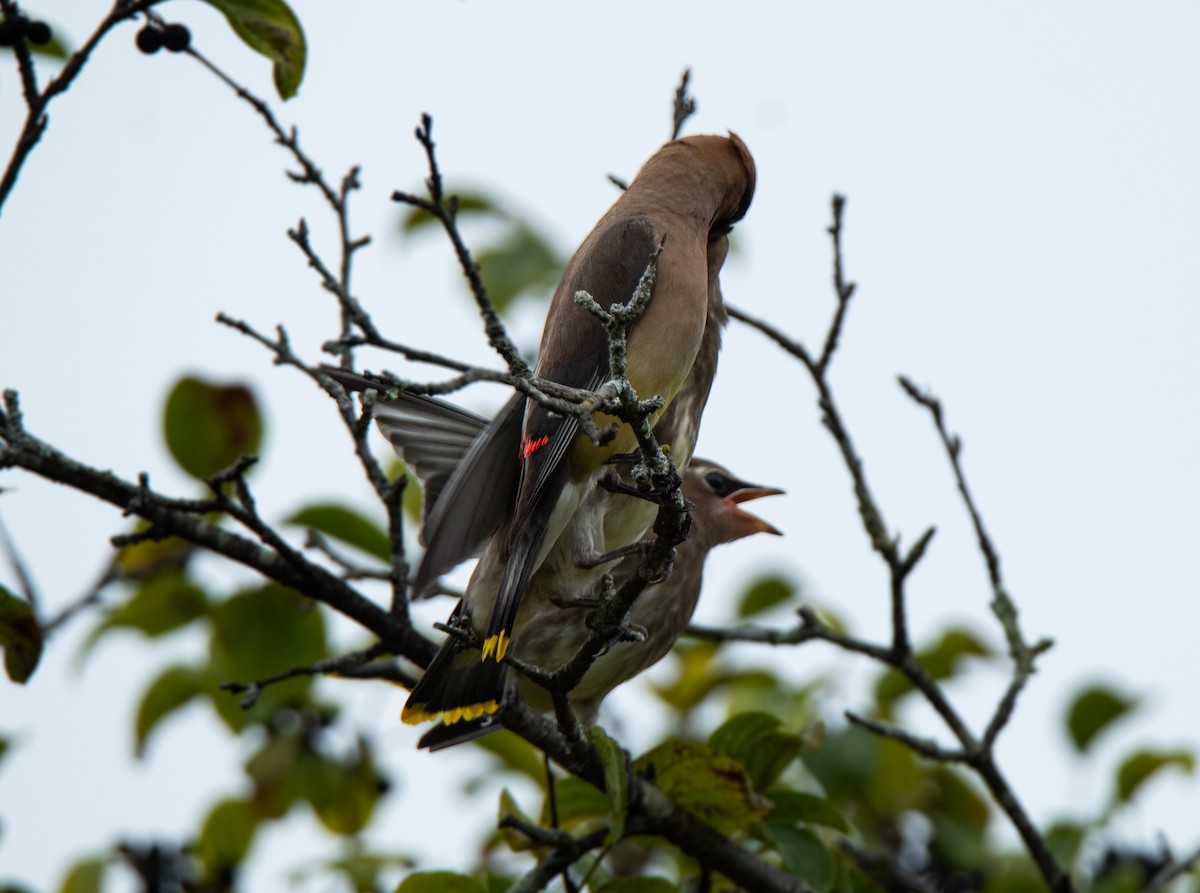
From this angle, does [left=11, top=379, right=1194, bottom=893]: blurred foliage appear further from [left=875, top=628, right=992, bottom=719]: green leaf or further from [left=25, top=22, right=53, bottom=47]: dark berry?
[left=25, top=22, right=53, bottom=47]: dark berry

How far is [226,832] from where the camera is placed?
4.41m

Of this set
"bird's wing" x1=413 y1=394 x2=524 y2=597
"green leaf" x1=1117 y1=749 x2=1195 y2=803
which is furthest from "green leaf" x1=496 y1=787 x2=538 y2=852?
"green leaf" x1=1117 y1=749 x2=1195 y2=803

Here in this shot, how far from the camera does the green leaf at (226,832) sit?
14.4ft

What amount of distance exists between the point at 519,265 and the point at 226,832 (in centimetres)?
191

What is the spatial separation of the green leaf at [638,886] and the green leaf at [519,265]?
1.97 m

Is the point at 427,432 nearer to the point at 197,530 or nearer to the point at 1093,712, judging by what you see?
the point at 197,530

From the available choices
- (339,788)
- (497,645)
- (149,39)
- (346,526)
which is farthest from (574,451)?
(339,788)

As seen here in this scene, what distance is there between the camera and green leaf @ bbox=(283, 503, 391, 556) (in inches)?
156

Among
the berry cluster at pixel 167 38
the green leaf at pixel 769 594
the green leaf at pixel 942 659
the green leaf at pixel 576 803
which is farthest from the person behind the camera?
the green leaf at pixel 769 594

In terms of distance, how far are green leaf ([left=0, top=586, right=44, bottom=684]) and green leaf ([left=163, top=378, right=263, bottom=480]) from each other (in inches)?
37.8

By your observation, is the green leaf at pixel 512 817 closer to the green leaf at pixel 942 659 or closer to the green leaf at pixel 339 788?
the green leaf at pixel 339 788

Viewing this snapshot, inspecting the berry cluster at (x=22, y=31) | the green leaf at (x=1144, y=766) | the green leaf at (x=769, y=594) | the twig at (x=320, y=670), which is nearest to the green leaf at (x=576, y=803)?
the twig at (x=320, y=670)

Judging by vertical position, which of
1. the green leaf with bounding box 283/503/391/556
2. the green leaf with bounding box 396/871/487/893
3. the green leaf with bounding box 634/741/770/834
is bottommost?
the green leaf with bounding box 396/871/487/893

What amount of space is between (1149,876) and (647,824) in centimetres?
183
